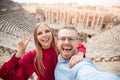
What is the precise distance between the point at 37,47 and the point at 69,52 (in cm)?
39

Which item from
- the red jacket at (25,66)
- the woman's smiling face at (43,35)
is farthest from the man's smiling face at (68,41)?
the red jacket at (25,66)

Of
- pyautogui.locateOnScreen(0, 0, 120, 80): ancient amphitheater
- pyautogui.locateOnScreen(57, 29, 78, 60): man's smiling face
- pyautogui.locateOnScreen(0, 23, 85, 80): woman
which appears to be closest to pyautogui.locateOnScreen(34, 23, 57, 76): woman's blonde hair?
pyautogui.locateOnScreen(0, 23, 85, 80): woman

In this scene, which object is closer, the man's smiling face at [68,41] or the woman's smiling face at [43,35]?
the man's smiling face at [68,41]

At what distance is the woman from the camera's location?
1362 millimetres

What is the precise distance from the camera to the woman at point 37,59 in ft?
4.47

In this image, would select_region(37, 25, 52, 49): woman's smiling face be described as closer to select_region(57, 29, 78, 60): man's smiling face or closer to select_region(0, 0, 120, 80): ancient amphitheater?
select_region(57, 29, 78, 60): man's smiling face

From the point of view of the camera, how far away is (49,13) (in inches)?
106

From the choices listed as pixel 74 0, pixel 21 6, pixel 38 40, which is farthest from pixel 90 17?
pixel 38 40

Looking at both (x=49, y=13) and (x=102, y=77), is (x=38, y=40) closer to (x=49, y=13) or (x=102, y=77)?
(x=102, y=77)

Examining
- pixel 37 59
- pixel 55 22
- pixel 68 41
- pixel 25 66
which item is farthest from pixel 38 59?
pixel 55 22

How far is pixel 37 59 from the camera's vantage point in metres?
1.47

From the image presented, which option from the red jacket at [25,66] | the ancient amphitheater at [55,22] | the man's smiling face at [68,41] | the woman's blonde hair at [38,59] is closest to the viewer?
the man's smiling face at [68,41]

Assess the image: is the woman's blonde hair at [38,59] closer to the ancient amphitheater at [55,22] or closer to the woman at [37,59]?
the woman at [37,59]

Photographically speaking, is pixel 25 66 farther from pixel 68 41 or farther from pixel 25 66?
pixel 68 41
